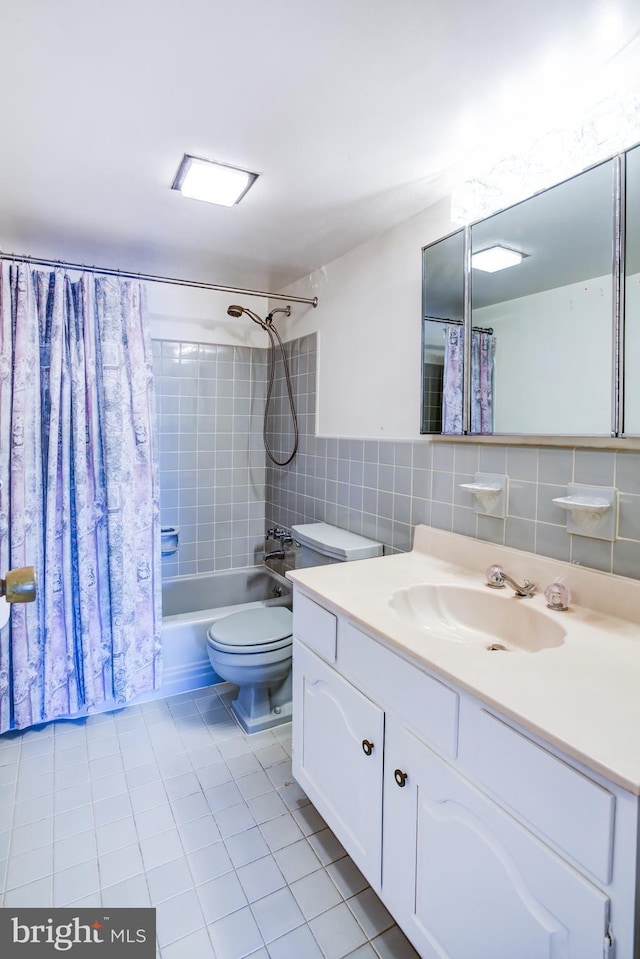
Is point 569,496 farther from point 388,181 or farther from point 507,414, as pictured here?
point 388,181

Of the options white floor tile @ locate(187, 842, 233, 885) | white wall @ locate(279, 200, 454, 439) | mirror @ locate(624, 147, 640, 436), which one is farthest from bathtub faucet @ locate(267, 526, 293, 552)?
mirror @ locate(624, 147, 640, 436)

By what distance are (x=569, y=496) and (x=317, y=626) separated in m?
0.81

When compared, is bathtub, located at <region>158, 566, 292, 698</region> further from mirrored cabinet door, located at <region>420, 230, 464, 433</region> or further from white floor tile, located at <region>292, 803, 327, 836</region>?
mirrored cabinet door, located at <region>420, 230, 464, 433</region>

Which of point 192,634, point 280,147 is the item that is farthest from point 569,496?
point 192,634

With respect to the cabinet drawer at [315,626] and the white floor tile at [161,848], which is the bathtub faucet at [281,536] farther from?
the white floor tile at [161,848]

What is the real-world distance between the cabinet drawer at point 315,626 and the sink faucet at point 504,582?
0.49 metres

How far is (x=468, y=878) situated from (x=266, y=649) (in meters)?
1.21

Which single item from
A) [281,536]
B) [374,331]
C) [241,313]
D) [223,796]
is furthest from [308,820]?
[241,313]

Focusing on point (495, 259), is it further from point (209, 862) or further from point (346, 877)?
point (209, 862)

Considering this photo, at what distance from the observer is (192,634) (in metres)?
2.38

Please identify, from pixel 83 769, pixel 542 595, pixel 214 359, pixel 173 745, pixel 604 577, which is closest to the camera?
pixel 604 577

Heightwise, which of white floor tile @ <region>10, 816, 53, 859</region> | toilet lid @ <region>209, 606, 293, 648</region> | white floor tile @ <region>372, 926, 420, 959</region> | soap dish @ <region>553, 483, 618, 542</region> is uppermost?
soap dish @ <region>553, 483, 618, 542</region>

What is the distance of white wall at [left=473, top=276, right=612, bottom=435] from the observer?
3.94 feet

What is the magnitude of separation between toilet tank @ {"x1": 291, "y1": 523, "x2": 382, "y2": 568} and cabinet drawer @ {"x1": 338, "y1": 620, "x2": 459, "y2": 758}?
0.66 meters
